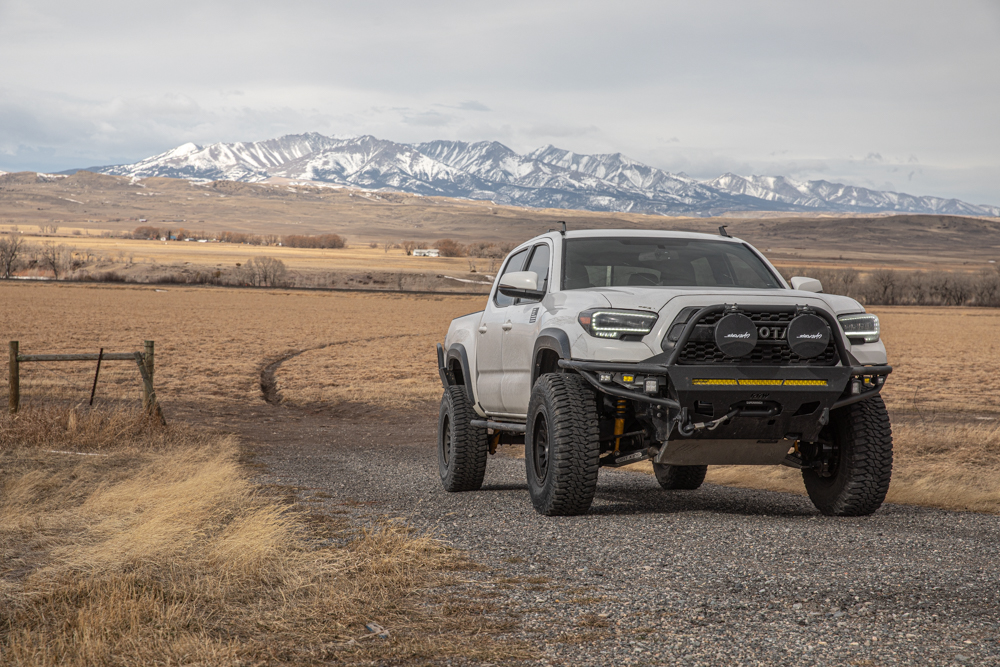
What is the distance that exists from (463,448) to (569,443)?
2699mm

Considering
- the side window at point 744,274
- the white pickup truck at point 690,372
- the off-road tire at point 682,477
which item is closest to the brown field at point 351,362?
the off-road tire at point 682,477

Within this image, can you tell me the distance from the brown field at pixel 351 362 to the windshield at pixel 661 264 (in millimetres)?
3065

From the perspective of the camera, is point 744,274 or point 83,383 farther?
point 83,383

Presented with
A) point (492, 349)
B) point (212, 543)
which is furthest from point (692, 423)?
point (212, 543)

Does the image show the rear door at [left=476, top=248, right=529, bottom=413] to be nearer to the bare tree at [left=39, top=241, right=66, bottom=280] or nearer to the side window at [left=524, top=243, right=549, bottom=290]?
the side window at [left=524, top=243, right=549, bottom=290]

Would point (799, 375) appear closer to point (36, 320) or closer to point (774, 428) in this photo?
point (774, 428)

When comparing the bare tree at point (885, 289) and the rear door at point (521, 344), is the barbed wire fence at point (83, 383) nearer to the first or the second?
the rear door at point (521, 344)

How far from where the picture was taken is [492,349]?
30.3ft

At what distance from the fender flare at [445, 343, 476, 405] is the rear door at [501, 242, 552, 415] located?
0.92 meters

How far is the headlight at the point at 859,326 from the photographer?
7.08 meters

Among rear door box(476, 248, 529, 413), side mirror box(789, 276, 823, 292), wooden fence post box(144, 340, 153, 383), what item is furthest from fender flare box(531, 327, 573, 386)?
wooden fence post box(144, 340, 153, 383)

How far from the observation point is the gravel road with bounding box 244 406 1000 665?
167 inches

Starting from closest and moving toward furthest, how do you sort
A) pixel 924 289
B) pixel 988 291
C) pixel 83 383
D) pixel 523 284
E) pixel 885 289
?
pixel 523 284 < pixel 83 383 < pixel 988 291 < pixel 885 289 < pixel 924 289

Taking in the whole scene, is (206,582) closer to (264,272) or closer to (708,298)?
(708,298)
